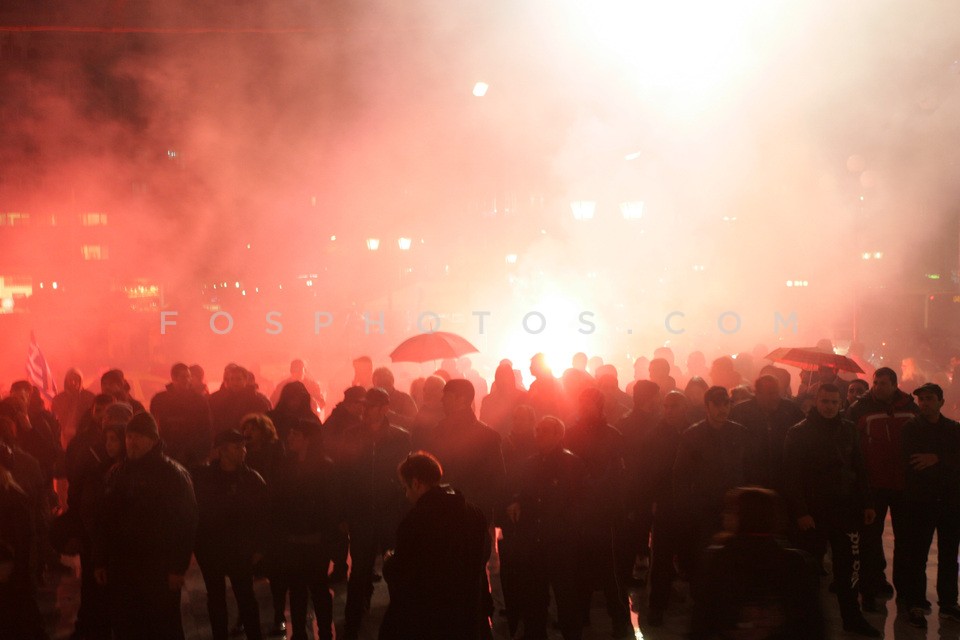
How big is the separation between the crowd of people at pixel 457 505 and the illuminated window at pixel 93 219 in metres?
8.65

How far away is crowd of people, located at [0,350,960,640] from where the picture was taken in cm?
346

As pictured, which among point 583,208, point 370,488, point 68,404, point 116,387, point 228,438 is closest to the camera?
point 228,438

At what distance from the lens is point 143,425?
142 inches

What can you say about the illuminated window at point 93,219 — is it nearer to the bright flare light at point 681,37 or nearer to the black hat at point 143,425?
the bright flare light at point 681,37

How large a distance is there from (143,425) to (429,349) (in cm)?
465

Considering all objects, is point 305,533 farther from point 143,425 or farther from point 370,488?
point 143,425

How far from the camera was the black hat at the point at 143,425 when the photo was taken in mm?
3576

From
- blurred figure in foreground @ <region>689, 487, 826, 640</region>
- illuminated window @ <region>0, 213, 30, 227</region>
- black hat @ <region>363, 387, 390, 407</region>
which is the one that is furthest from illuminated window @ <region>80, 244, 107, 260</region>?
blurred figure in foreground @ <region>689, 487, 826, 640</region>

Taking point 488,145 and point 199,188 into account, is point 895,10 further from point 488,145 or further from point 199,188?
point 199,188

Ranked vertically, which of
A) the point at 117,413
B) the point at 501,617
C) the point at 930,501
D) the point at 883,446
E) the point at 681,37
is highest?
the point at 681,37

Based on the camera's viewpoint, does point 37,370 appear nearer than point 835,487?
No

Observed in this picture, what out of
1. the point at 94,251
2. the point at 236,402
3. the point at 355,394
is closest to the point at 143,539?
the point at 355,394

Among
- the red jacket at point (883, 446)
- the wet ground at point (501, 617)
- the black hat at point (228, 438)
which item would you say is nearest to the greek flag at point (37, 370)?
the wet ground at point (501, 617)

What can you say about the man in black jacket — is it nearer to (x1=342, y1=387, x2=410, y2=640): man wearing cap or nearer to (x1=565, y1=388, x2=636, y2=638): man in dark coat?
(x1=565, y1=388, x2=636, y2=638): man in dark coat
